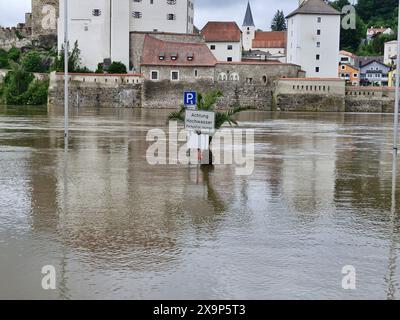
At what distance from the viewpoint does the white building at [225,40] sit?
85.6 meters

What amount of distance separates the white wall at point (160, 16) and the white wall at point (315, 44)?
14.5 meters

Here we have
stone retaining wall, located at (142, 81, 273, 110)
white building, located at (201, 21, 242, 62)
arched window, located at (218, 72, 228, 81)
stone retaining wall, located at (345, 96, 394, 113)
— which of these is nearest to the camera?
stone retaining wall, located at (142, 81, 273, 110)

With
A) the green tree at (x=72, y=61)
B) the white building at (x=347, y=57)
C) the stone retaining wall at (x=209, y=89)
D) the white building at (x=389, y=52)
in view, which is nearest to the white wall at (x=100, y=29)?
the green tree at (x=72, y=61)

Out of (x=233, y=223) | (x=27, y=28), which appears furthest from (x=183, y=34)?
(x=233, y=223)

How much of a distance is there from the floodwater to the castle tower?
2880 inches

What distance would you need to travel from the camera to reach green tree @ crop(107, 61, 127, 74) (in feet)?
246

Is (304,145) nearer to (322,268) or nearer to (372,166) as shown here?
(372,166)

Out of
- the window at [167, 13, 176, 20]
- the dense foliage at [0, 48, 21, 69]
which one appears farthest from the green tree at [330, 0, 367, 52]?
the dense foliage at [0, 48, 21, 69]

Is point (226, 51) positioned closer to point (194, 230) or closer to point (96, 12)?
point (96, 12)

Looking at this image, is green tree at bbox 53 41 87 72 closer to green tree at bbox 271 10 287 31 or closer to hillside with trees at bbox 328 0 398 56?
hillside with trees at bbox 328 0 398 56

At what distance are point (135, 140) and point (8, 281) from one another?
18857mm

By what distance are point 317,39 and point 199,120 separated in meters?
66.3

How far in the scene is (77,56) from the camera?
75.8 m

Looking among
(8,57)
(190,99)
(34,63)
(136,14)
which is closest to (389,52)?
(136,14)
